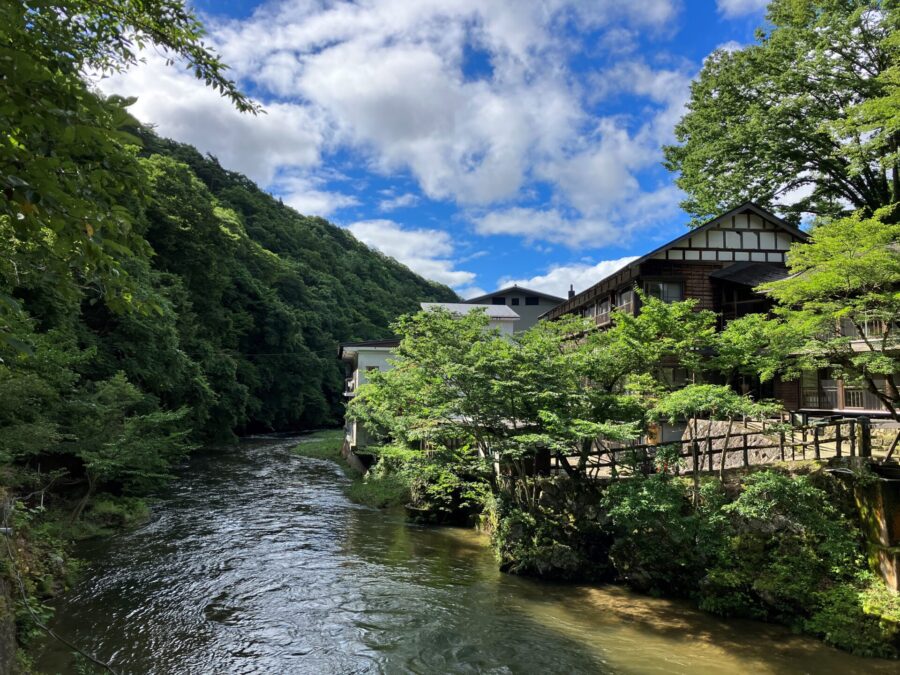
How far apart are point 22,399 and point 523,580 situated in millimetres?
13693

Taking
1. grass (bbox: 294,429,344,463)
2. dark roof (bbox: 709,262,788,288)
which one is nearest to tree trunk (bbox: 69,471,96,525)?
grass (bbox: 294,429,344,463)

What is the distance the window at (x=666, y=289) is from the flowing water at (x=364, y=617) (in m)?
14.1

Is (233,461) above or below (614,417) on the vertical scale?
below

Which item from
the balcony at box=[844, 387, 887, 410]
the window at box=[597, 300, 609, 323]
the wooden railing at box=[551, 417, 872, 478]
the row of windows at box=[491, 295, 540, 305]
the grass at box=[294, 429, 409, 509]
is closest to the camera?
the wooden railing at box=[551, 417, 872, 478]

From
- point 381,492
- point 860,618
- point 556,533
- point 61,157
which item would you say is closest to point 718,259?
point 556,533

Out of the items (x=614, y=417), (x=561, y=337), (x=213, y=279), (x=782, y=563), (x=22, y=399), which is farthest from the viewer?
(x=213, y=279)

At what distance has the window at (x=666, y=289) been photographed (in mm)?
23969

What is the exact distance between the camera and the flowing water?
9391 mm

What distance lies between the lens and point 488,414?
14.5 meters

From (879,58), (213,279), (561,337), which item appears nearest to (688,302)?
(561,337)

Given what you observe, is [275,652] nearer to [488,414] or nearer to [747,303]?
[488,414]

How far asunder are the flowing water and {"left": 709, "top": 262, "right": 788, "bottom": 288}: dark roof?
1527 cm

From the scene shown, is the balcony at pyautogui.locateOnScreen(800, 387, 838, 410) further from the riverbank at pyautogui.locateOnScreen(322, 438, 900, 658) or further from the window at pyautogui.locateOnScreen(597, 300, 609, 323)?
the riverbank at pyautogui.locateOnScreen(322, 438, 900, 658)

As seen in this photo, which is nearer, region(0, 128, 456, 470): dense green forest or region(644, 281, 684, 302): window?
region(0, 128, 456, 470): dense green forest
